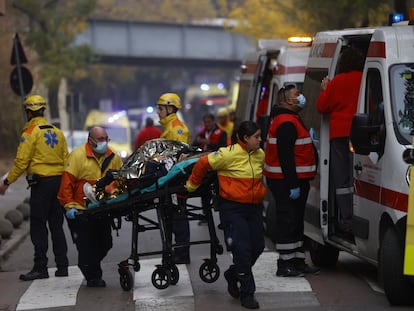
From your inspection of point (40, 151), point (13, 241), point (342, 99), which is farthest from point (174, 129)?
point (13, 241)

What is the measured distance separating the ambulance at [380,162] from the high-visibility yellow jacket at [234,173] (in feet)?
3.01

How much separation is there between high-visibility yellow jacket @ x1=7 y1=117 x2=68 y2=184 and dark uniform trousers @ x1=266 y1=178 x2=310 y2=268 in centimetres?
236

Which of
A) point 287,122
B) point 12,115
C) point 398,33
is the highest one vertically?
point 398,33

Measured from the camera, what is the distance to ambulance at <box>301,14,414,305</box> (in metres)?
8.81

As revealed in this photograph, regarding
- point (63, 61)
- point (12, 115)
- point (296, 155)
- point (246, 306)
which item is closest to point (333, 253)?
point (296, 155)

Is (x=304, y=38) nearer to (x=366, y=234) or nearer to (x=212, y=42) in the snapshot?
(x=366, y=234)

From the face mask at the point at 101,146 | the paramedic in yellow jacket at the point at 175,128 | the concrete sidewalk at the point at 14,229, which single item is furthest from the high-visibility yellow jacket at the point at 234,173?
the concrete sidewalk at the point at 14,229

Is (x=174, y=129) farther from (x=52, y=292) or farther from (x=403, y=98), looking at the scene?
(x=403, y=98)

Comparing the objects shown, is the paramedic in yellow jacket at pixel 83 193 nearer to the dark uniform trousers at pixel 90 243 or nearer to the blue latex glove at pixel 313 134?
the dark uniform trousers at pixel 90 243

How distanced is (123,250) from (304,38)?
379 cm

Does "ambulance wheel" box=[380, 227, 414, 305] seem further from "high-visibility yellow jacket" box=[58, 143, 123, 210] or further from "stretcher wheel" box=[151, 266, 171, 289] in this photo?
"high-visibility yellow jacket" box=[58, 143, 123, 210]

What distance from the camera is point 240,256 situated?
9172mm

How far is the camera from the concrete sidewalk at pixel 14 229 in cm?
1464

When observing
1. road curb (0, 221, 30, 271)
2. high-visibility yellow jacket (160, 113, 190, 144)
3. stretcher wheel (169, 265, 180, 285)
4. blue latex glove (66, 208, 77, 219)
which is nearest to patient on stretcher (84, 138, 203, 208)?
blue latex glove (66, 208, 77, 219)
